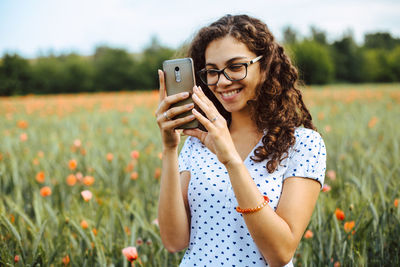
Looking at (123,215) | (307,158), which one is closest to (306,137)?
(307,158)

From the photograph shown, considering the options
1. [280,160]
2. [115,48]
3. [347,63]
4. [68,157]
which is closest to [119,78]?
[115,48]

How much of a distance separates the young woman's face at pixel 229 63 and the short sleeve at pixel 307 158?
0.83 ft

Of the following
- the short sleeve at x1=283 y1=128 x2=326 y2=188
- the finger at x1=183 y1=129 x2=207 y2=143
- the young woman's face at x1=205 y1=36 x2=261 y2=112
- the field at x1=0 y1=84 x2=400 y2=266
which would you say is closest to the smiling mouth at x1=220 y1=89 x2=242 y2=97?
the young woman's face at x1=205 y1=36 x2=261 y2=112

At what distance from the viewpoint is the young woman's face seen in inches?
Result: 47.9

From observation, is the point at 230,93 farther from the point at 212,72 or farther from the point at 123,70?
the point at 123,70

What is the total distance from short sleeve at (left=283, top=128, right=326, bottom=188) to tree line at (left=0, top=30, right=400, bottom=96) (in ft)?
99.1

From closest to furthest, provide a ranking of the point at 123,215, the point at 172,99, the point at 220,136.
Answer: the point at 220,136
the point at 172,99
the point at 123,215

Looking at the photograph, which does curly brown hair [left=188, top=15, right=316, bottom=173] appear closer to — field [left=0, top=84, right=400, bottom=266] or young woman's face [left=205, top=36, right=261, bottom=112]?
young woman's face [left=205, top=36, right=261, bottom=112]

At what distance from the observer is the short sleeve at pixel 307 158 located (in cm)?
115

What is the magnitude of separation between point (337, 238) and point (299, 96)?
0.76m

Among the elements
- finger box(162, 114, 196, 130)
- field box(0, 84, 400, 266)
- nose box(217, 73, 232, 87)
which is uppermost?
nose box(217, 73, 232, 87)

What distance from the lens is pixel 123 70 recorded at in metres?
40.5

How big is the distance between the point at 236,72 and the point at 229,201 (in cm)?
47

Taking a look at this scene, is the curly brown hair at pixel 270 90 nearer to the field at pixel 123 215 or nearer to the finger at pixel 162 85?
the finger at pixel 162 85
